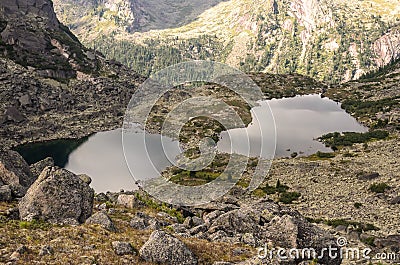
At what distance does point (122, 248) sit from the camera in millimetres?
15570

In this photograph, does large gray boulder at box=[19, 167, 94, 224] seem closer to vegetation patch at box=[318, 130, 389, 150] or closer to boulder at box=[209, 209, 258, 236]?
boulder at box=[209, 209, 258, 236]

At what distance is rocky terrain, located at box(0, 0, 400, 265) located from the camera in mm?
16125

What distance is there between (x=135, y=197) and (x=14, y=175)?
9659 millimetres

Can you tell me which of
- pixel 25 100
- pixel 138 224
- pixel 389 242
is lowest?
pixel 389 242

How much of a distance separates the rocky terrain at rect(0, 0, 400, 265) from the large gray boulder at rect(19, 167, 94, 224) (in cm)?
6

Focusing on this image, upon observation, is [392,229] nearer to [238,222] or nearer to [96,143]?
[238,222]

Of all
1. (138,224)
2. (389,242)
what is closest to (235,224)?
(138,224)

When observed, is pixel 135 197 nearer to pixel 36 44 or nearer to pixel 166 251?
pixel 166 251

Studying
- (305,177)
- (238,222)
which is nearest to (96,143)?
(305,177)

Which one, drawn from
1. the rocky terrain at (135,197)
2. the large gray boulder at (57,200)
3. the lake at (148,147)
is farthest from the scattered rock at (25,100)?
the large gray boulder at (57,200)

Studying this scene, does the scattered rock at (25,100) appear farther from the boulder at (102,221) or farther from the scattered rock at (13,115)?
the boulder at (102,221)

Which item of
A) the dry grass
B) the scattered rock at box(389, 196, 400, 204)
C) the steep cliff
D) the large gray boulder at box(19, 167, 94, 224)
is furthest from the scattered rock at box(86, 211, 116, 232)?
the steep cliff

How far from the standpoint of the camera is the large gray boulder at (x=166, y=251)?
601 inches

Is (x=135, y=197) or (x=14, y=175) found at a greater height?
(x=14, y=175)
